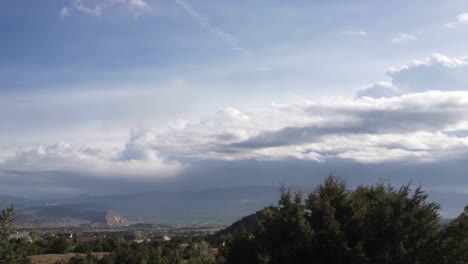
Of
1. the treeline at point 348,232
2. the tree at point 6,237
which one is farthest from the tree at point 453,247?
the tree at point 6,237

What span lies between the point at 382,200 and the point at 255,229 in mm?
6611

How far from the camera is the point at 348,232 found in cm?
2480

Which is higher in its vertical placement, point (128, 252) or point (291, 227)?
point (291, 227)

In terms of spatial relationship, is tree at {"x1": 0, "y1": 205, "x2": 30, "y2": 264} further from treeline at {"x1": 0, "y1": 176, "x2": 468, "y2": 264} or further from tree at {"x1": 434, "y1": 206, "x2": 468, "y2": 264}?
tree at {"x1": 434, "y1": 206, "x2": 468, "y2": 264}

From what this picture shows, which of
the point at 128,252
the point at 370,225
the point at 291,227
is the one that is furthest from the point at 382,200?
the point at 128,252

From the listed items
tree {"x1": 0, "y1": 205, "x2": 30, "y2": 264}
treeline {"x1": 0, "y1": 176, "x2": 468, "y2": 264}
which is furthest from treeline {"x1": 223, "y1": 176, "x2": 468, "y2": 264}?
tree {"x1": 0, "y1": 205, "x2": 30, "y2": 264}

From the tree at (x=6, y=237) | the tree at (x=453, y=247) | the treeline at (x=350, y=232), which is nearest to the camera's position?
the tree at (x=453, y=247)

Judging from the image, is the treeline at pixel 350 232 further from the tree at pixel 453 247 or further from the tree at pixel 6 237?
the tree at pixel 6 237

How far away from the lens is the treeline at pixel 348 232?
23094 mm

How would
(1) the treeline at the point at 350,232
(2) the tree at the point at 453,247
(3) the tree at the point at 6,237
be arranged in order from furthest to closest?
1. (3) the tree at the point at 6,237
2. (1) the treeline at the point at 350,232
3. (2) the tree at the point at 453,247

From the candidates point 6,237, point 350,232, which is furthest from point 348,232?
point 6,237

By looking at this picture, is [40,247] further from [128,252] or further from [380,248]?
[380,248]

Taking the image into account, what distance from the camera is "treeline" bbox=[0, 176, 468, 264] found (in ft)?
75.8

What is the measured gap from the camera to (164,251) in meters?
57.6
